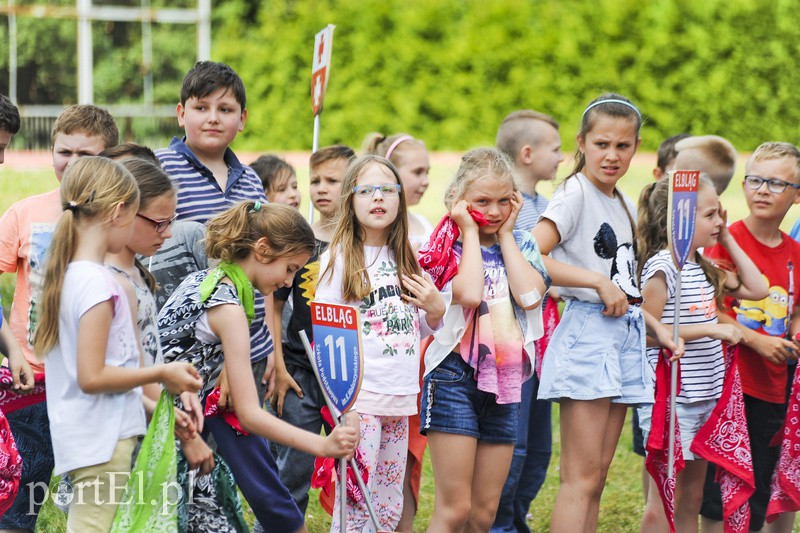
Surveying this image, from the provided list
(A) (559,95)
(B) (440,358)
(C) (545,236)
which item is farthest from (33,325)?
(A) (559,95)

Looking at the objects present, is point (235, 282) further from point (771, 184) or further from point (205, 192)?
point (771, 184)

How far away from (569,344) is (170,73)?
50.5ft

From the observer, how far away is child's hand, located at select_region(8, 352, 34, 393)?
3598 millimetres

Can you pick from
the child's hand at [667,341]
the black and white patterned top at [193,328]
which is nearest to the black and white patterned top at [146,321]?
the black and white patterned top at [193,328]

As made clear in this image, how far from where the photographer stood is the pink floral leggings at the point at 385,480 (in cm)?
377

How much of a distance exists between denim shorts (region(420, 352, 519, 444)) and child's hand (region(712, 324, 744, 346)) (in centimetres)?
97

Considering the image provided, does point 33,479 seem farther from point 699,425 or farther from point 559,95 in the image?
point 559,95

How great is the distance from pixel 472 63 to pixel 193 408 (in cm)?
1508

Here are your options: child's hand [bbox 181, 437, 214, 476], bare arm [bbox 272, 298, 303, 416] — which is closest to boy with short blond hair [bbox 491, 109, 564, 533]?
bare arm [bbox 272, 298, 303, 416]

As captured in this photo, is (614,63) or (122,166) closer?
(122,166)

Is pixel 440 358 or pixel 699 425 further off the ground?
pixel 440 358

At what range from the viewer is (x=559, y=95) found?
1728 cm

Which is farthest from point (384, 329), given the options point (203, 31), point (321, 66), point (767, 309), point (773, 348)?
point (203, 31)

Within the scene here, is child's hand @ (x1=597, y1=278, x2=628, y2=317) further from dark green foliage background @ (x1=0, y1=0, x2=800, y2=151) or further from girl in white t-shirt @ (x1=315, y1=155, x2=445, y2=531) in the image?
dark green foliage background @ (x1=0, y1=0, x2=800, y2=151)
